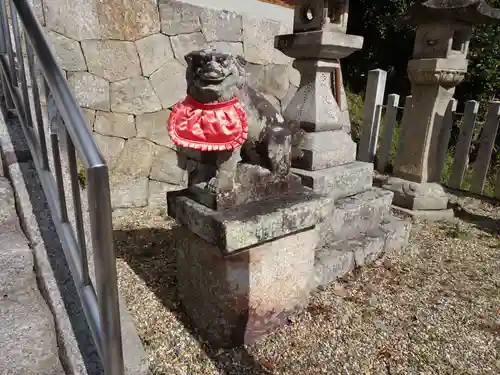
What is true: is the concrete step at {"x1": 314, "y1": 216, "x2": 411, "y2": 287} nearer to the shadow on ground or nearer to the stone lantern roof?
the shadow on ground

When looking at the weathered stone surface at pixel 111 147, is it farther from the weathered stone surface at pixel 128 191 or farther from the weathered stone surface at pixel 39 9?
the weathered stone surface at pixel 39 9

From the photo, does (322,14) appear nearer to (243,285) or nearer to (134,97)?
(243,285)

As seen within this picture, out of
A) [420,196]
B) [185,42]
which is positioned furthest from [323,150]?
[185,42]

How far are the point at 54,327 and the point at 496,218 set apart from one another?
4014 mm

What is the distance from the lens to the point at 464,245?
2971 millimetres

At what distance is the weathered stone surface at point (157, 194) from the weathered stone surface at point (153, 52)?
45.7 inches

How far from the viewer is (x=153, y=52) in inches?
143

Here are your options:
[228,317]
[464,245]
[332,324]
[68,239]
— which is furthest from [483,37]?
[68,239]

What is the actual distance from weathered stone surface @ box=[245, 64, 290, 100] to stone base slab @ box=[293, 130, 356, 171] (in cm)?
211

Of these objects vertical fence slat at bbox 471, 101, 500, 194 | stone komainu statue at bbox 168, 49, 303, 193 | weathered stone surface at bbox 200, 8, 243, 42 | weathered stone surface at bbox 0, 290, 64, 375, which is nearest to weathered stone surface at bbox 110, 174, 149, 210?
weathered stone surface at bbox 200, 8, 243, 42

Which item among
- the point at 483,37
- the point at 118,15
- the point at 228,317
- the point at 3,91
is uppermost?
the point at 483,37

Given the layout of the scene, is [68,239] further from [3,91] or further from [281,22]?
[281,22]

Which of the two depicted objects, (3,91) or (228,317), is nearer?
(228,317)

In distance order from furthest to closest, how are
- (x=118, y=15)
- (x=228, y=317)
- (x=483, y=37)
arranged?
(x=483, y=37) → (x=118, y=15) → (x=228, y=317)
